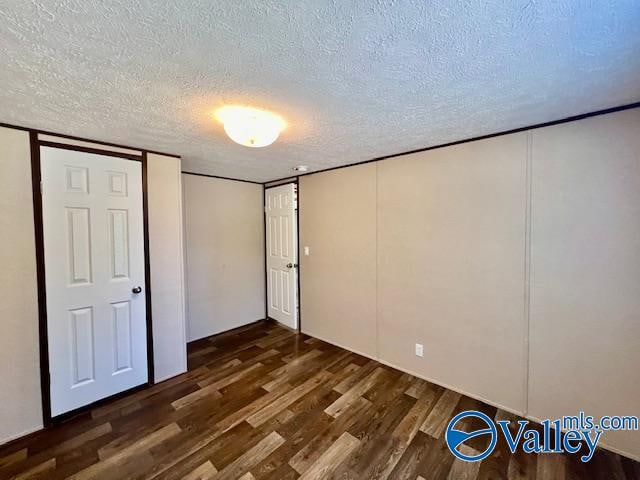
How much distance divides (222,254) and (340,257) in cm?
167

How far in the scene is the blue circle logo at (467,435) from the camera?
1673 mm

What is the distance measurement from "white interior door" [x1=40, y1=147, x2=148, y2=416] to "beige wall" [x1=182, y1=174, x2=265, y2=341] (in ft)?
3.11

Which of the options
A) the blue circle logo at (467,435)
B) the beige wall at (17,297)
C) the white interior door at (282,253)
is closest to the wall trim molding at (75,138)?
the beige wall at (17,297)

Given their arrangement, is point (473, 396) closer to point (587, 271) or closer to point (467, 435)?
point (467, 435)

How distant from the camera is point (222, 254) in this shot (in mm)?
3633

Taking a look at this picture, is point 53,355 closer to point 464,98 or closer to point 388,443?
point 388,443

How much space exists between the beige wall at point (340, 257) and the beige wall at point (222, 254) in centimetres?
86

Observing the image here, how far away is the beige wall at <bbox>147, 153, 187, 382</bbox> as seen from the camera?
2443 millimetres

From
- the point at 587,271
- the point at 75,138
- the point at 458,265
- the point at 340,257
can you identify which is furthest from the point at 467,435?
the point at 75,138

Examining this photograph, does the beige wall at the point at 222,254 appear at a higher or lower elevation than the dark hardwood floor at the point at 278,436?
higher

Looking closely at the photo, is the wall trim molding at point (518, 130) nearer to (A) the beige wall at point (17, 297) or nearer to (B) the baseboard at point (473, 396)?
(B) the baseboard at point (473, 396)

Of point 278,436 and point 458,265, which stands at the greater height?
point 458,265

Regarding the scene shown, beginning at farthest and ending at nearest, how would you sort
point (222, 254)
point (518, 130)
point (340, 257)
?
point (222, 254), point (340, 257), point (518, 130)

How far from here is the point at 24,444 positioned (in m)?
1.76
